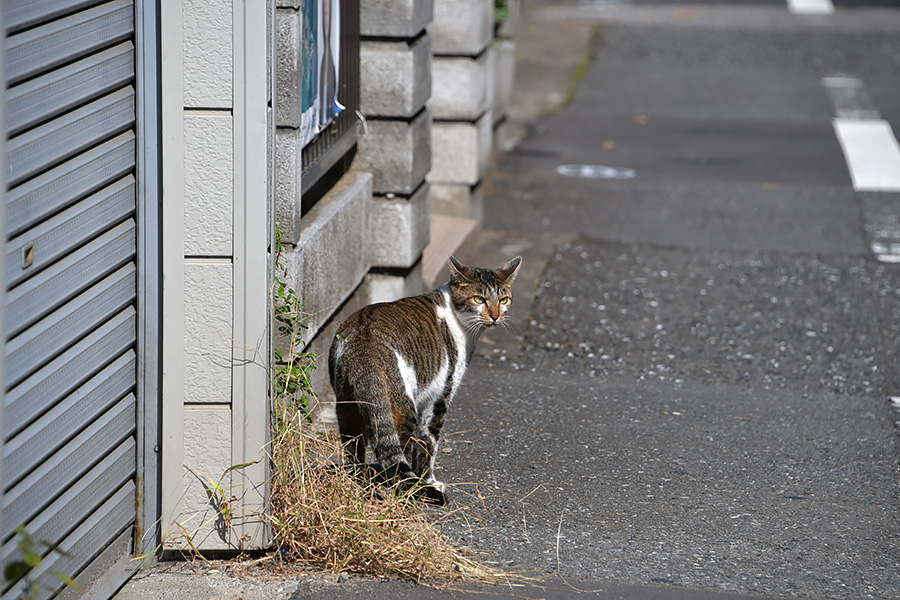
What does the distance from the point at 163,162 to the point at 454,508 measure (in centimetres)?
180

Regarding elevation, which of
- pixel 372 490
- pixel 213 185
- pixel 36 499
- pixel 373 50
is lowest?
pixel 372 490

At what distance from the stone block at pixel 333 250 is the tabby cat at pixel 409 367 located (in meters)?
0.35

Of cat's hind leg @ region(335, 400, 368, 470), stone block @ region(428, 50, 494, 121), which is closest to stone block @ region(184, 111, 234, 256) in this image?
cat's hind leg @ region(335, 400, 368, 470)

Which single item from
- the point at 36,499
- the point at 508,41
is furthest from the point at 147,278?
the point at 508,41

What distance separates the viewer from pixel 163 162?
3543 millimetres

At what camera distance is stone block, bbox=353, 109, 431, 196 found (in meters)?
6.02

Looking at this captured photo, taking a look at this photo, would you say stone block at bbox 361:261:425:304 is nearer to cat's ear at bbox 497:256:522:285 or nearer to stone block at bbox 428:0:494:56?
cat's ear at bbox 497:256:522:285

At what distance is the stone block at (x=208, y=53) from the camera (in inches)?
136

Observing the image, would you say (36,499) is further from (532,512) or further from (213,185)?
(532,512)

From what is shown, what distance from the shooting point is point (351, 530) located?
3.71 meters

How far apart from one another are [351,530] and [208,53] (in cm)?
169

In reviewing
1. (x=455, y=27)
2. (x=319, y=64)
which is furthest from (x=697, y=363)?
(x=455, y=27)

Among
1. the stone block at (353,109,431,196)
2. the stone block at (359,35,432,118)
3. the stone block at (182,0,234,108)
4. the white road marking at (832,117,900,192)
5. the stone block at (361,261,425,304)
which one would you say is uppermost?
the stone block at (182,0,234,108)

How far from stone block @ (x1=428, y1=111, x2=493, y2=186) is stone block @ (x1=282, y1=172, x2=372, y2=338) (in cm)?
233
